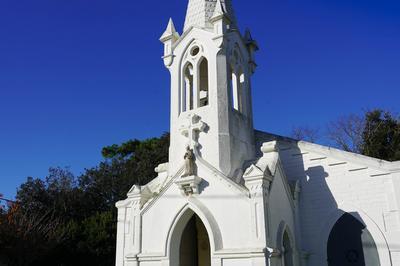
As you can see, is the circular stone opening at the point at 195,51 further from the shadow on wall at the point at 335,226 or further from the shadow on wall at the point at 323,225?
the shadow on wall at the point at 335,226

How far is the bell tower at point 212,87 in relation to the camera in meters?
12.5

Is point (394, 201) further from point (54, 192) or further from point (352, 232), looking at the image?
point (54, 192)

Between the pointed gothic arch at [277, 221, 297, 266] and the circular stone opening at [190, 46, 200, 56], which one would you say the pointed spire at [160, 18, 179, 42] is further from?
the pointed gothic arch at [277, 221, 297, 266]

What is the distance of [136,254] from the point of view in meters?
12.0

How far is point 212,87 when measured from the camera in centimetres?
1300

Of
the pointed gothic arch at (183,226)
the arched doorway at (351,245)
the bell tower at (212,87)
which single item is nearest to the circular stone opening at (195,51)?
the bell tower at (212,87)

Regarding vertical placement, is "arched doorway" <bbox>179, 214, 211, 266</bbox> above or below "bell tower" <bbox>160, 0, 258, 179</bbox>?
below

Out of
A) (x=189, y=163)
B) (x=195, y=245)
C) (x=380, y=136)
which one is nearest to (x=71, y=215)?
(x=195, y=245)

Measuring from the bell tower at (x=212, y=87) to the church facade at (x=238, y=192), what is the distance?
1.5 inches

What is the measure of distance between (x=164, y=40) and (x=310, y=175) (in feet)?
24.4

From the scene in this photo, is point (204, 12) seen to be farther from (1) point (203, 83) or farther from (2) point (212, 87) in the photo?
(2) point (212, 87)

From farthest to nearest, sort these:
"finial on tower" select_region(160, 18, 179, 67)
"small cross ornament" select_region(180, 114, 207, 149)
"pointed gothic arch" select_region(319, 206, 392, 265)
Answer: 1. "finial on tower" select_region(160, 18, 179, 67)
2. "small cross ornament" select_region(180, 114, 207, 149)
3. "pointed gothic arch" select_region(319, 206, 392, 265)

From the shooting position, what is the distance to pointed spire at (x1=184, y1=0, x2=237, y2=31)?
554 inches

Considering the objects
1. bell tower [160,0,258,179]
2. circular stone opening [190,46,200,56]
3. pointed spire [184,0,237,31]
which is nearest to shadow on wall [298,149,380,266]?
bell tower [160,0,258,179]
